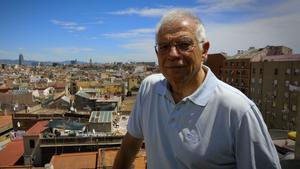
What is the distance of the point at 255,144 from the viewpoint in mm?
1344

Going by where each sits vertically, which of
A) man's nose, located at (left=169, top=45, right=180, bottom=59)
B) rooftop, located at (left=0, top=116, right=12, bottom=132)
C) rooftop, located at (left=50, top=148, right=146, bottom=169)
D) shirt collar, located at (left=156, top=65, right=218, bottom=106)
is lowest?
rooftop, located at (left=0, top=116, right=12, bottom=132)

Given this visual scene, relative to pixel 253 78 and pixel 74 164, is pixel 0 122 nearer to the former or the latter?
pixel 74 164

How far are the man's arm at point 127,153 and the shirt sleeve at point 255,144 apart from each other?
0.84m

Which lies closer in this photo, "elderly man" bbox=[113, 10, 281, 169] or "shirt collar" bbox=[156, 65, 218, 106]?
"elderly man" bbox=[113, 10, 281, 169]

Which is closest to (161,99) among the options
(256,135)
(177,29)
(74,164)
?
(177,29)

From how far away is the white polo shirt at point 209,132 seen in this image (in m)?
1.35

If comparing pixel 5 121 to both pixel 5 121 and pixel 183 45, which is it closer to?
pixel 5 121

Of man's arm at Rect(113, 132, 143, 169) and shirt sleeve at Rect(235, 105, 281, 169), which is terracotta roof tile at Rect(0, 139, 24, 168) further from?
shirt sleeve at Rect(235, 105, 281, 169)

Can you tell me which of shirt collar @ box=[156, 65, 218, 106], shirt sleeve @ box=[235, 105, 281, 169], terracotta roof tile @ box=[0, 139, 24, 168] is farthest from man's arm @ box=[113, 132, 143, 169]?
terracotta roof tile @ box=[0, 139, 24, 168]

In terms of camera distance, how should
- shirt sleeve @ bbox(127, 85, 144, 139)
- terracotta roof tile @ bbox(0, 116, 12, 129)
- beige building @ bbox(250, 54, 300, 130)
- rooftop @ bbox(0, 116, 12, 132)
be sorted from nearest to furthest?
shirt sleeve @ bbox(127, 85, 144, 139) < rooftop @ bbox(0, 116, 12, 132) < terracotta roof tile @ bbox(0, 116, 12, 129) < beige building @ bbox(250, 54, 300, 130)

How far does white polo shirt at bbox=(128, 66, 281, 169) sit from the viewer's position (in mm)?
Result: 1352

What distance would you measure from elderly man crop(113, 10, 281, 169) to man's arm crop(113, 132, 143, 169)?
6.5 inches

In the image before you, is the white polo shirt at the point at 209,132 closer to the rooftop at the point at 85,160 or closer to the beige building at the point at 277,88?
the rooftop at the point at 85,160

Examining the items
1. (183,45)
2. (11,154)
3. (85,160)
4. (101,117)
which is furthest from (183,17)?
(11,154)
